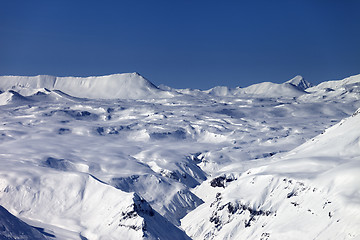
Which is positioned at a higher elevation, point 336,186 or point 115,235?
point 336,186

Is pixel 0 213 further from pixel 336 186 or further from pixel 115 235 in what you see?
pixel 336 186

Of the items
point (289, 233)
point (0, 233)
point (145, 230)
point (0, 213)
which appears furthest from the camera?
point (145, 230)

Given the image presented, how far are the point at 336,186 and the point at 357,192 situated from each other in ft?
29.9

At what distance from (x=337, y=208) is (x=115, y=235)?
266 feet

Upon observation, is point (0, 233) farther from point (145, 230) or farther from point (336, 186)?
point (336, 186)

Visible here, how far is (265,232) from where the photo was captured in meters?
195

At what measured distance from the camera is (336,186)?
186875 mm

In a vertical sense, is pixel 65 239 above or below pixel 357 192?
below

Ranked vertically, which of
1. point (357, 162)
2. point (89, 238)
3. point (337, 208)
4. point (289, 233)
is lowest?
point (89, 238)

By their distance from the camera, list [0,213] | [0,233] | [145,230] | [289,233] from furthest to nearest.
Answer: [145,230], [289,233], [0,213], [0,233]

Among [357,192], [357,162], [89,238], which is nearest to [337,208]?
[357,192]

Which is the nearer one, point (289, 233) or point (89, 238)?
point (289, 233)

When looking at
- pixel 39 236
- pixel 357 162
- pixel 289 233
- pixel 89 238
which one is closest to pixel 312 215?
pixel 289 233

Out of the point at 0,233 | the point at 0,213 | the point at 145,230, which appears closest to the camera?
the point at 0,233
